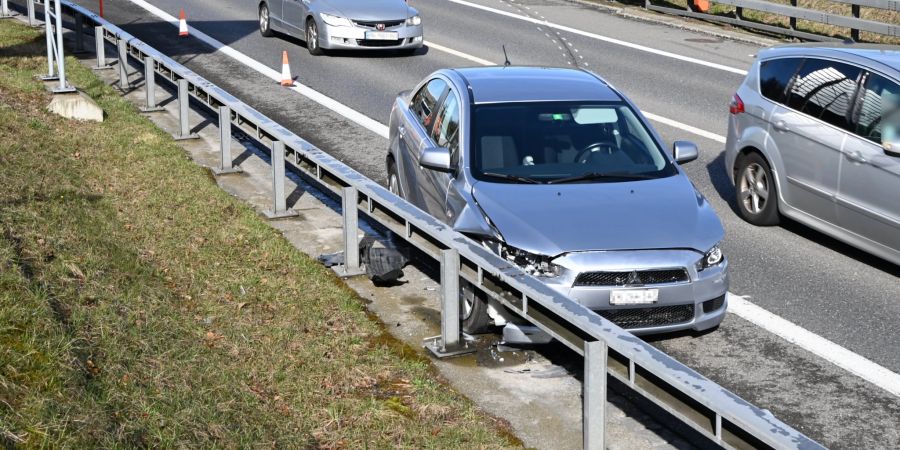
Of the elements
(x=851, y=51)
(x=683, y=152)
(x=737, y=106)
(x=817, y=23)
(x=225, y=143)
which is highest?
(x=851, y=51)

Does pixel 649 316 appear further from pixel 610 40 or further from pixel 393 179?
pixel 610 40

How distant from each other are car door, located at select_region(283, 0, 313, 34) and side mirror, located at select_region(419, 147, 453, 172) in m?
14.7

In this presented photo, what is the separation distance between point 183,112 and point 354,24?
875cm

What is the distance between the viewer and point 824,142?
10742 millimetres

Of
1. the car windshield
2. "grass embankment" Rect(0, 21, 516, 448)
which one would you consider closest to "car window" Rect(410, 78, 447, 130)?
the car windshield

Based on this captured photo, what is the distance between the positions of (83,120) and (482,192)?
25.3ft

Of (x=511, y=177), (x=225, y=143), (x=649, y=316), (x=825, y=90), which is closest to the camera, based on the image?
(x=649, y=316)

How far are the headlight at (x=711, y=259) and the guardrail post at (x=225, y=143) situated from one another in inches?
224

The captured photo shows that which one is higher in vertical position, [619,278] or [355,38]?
[619,278]

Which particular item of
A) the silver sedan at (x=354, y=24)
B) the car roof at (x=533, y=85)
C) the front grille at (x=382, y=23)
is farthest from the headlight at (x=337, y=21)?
the car roof at (x=533, y=85)

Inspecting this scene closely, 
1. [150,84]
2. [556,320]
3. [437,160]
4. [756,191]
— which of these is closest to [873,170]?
[756,191]

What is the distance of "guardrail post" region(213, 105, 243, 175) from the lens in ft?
40.6

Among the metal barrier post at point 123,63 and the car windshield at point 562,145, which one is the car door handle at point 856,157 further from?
the metal barrier post at point 123,63

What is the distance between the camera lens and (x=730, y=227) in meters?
11.7
